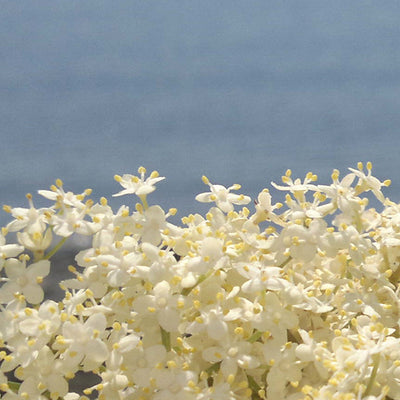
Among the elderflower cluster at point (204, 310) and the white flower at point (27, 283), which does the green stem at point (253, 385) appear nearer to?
the elderflower cluster at point (204, 310)

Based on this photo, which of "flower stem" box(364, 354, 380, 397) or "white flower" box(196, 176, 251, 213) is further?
"white flower" box(196, 176, 251, 213)

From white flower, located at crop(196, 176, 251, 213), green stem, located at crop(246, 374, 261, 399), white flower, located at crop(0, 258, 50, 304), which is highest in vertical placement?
white flower, located at crop(196, 176, 251, 213)

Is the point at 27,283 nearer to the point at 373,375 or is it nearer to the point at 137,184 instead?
the point at 137,184

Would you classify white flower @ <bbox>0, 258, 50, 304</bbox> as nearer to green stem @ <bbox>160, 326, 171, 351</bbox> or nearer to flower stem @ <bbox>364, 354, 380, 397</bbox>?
green stem @ <bbox>160, 326, 171, 351</bbox>

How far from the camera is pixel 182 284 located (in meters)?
0.45

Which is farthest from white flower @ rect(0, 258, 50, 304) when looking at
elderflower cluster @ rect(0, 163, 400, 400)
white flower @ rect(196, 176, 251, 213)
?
white flower @ rect(196, 176, 251, 213)

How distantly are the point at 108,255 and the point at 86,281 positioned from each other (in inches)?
1.4

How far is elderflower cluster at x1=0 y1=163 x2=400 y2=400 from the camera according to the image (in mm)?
449

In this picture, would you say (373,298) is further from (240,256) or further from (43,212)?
(43,212)

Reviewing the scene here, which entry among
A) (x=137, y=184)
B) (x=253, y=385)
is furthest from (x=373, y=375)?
(x=137, y=184)

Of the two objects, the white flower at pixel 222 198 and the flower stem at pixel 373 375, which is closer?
the flower stem at pixel 373 375

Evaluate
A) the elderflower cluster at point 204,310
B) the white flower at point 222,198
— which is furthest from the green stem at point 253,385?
the white flower at point 222,198

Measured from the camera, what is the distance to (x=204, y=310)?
1.50 feet

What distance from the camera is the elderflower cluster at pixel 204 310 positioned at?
45cm
